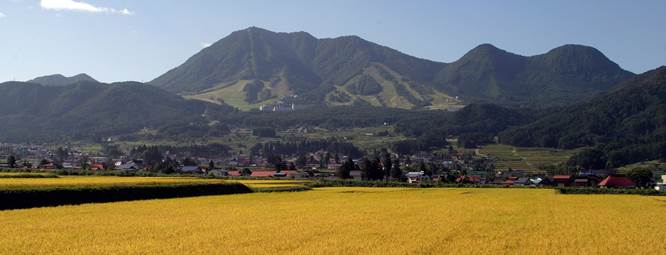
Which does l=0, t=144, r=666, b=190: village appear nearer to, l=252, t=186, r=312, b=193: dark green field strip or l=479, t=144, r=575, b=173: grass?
l=479, t=144, r=575, b=173: grass

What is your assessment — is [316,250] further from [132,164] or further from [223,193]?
[132,164]

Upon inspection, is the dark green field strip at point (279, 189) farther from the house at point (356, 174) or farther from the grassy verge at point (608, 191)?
the house at point (356, 174)

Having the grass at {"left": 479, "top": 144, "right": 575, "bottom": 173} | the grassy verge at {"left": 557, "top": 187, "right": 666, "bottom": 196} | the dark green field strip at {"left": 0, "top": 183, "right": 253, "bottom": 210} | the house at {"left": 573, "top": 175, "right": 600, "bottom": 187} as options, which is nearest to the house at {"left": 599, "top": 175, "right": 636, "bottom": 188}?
the house at {"left": 573, "top": 175, "right": 600, "bottom": 187}

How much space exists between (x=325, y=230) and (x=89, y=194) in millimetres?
21959

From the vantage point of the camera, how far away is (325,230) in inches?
1104

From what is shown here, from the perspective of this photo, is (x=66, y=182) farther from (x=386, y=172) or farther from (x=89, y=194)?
(x=386, y=172)

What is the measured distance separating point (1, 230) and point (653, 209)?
33.8m

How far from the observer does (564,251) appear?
76.0ft

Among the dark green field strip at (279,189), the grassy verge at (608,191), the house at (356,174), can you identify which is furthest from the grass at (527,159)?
the dark green field strip at (279,189)

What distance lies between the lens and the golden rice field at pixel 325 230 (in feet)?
76.4

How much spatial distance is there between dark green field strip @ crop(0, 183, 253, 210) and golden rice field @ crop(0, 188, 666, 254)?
267 cm

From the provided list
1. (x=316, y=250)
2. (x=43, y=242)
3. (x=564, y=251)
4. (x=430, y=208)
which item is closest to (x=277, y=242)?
(x=316, y=250)

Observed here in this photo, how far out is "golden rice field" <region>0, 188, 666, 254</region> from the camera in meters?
23.3

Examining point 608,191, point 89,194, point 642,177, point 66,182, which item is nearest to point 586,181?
point 642,177
